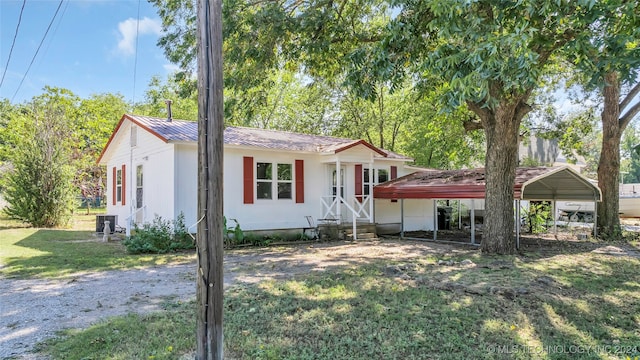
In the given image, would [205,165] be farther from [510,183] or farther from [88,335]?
[510,183]

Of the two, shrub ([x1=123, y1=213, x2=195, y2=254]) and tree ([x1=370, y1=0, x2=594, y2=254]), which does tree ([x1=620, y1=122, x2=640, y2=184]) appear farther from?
shrub ([x1=123, y1=213, x2=195, y2=254])

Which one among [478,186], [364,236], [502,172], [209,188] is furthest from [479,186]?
[209,188]

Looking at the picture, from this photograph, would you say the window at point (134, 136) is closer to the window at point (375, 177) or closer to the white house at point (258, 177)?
the white house at point (258, 177)

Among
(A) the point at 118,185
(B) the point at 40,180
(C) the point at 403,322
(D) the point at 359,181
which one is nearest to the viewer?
(C) the point at 403,322

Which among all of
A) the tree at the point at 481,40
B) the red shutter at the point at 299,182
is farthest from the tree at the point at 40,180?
the tree at the point at 481,40

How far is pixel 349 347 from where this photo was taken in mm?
3633

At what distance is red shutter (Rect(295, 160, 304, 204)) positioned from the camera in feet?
41.6

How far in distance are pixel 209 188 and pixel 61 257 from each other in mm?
7911

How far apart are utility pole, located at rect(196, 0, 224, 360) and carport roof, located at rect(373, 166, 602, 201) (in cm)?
839

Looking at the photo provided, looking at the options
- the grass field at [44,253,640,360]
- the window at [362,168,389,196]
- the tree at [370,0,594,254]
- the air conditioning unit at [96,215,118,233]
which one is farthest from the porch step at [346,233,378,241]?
the air conditioning unit at [96,215,118,233]

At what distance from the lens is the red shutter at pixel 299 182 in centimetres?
1269

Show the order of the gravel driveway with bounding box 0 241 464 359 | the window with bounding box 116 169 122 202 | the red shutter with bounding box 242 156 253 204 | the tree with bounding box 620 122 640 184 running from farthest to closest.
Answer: the tree with bounding box 620 122 640 184 < the window with bounding box 116 169 122 202 < the red shutter with bounding box 242 156 253 204 < the gravel driveway with bounding box 0 241 464 359

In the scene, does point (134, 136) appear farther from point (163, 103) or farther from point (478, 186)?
point (163, 103)

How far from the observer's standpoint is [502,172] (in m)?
8.74
